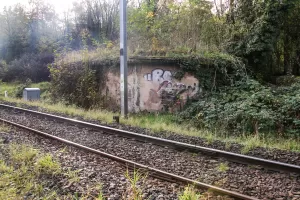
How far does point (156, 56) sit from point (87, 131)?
5.54m

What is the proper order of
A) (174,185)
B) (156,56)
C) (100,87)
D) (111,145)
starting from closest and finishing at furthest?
(174,185) < (111,145) < (156,56) < (100,87)

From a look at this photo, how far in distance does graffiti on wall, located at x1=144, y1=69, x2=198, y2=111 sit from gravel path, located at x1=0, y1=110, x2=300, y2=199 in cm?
466

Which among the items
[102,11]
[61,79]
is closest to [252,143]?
[61,79]

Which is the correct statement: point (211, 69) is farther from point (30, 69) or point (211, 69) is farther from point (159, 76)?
point (30, 69)

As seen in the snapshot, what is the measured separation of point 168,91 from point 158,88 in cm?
49

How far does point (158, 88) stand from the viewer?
12.4 m

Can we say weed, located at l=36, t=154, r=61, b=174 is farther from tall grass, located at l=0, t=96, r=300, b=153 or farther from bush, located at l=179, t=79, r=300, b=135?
bush, located at l=179, t=79, r=300, b=135

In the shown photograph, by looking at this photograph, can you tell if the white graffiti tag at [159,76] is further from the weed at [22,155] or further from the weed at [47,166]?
the weed at [47,166]

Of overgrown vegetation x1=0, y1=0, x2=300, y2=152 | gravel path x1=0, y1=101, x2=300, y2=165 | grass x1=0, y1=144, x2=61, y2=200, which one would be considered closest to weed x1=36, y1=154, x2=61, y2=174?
grass x1=0, y1=144, x2=61, y2=200

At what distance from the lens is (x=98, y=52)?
50.5 ft

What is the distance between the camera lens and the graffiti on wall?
12.1 meters

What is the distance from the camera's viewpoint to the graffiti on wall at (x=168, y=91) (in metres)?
12.1

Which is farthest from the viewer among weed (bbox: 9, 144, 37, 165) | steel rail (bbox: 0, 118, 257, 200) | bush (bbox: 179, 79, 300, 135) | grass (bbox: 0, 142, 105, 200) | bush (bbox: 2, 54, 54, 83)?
bush (bbox: 2, 54, 54, 83)

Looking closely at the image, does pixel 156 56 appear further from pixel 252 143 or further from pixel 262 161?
pixel 262 161
